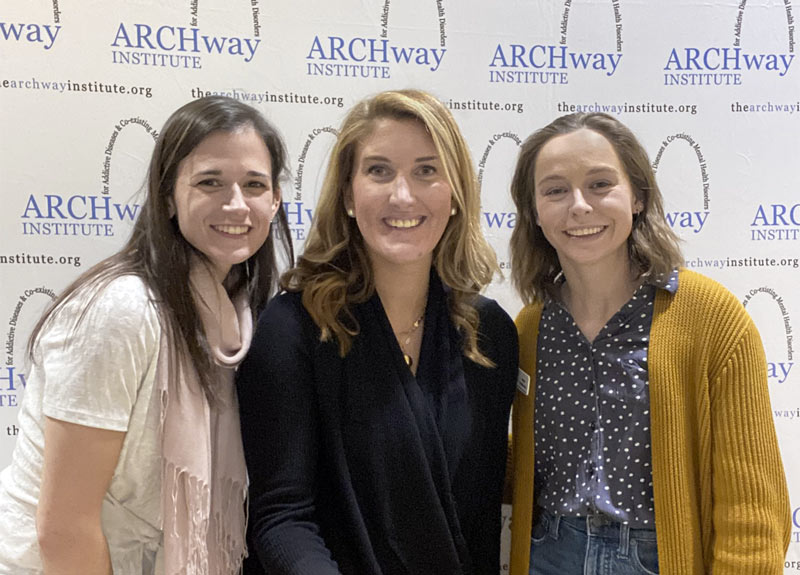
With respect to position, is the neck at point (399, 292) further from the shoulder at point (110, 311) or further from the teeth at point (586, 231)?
the shoulder at point (110, 311)

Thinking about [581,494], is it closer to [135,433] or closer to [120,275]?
[135,433]

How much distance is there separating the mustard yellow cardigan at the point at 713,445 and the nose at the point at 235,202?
0.99m

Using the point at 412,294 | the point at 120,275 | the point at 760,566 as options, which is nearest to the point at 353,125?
the point at 412,294

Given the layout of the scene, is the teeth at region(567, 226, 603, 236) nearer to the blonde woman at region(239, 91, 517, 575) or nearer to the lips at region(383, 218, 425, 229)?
the blonde woman at region(239, 91, 517, 575)

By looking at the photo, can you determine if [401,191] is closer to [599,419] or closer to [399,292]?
[399,292]

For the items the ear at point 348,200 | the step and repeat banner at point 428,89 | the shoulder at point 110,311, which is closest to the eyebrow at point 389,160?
the ear at point 348,200

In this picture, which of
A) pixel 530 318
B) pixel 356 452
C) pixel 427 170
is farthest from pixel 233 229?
pixel 530 318

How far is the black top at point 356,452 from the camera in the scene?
4.32 feet

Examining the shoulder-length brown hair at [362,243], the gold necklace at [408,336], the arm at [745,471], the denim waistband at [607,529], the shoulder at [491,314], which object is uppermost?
the shoulder-length brown hair at [362,243]

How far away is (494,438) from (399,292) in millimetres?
423

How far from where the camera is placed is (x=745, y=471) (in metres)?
1.31

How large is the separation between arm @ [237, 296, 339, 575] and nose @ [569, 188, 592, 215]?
0.70m

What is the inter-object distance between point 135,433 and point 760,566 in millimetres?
1313

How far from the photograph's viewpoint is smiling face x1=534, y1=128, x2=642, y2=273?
1.51 meters
